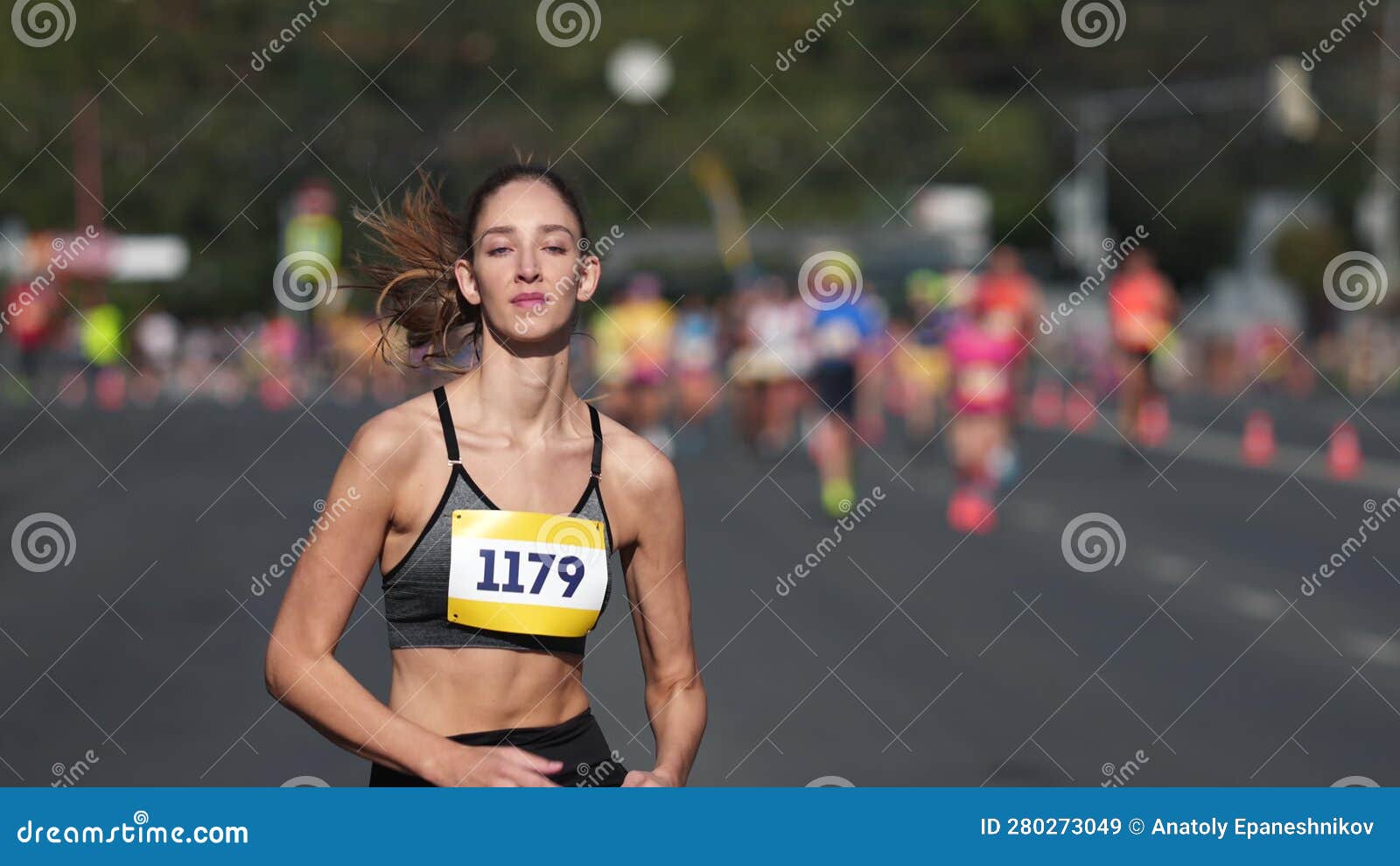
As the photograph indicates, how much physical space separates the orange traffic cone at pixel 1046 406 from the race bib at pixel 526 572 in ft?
104

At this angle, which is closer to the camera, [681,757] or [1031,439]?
[681,757]

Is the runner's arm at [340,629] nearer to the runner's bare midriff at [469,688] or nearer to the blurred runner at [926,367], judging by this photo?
the runner's bare midriff at [469,688]

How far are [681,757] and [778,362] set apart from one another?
2126 centimetres

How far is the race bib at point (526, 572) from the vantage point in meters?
3.77

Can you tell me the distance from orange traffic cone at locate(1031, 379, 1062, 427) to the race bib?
104 ft

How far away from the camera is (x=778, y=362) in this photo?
2500 centimetres

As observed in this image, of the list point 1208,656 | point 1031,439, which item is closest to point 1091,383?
point 1031,439

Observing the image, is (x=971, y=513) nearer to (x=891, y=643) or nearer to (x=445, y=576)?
(x=891, y=643)

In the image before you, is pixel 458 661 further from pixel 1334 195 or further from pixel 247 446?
pixel 1334 195
